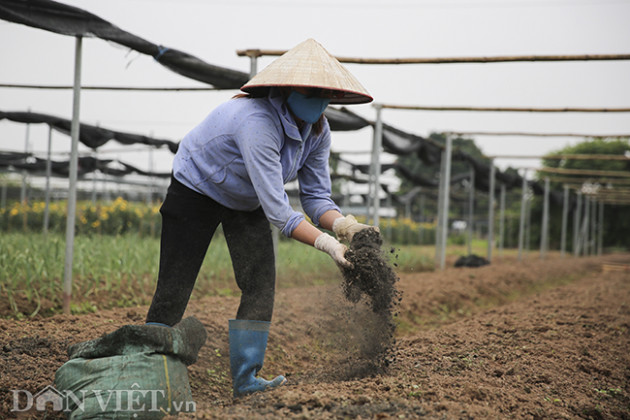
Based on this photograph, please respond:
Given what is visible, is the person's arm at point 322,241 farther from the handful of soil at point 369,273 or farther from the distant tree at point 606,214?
the distant tree at point 606,214

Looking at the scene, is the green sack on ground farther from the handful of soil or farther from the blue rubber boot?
the handful of soil

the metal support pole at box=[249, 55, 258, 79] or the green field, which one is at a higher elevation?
the metal support pole at box=[249, 55, 258, 79]

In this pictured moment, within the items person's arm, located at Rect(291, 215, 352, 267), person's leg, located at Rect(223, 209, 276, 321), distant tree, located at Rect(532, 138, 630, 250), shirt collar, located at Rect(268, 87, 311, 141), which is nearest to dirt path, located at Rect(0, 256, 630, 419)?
person's leg, located at Rect(223, 209, 276, 321)

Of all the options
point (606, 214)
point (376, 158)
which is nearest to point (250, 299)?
point (376, 158)

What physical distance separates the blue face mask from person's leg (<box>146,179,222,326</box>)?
0.50 meters

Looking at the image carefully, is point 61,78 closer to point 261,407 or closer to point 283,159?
point 283,159

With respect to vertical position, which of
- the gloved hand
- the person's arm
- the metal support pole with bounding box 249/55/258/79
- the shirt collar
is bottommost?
the person's arm

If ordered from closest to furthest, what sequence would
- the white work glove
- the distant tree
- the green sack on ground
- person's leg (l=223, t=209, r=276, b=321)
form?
the green sack on ground, the white work glove, person's leg (l=223, t=209, r=276, b=321), the distant tree

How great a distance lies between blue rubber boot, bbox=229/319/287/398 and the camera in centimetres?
216

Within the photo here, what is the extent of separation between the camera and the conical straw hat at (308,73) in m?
1.89

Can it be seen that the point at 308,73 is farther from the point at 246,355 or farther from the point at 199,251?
the point at 246,355

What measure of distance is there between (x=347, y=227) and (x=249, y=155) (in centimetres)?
50

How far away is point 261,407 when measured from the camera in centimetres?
172

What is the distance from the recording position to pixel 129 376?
1753 millimetres
